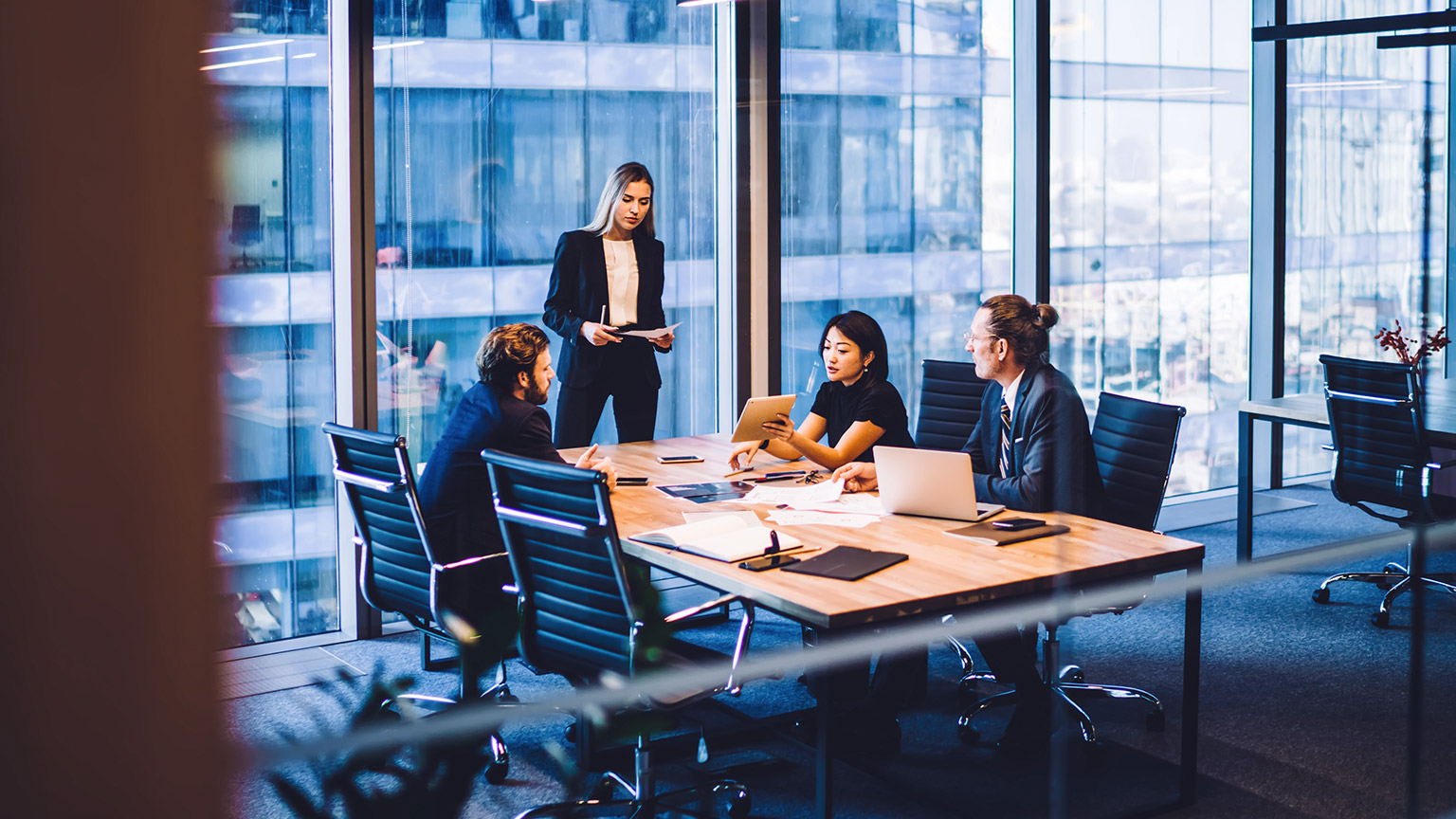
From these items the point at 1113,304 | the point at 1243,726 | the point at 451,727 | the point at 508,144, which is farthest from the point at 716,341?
the point at 451,727

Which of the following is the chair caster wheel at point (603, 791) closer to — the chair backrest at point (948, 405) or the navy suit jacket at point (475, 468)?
the navy suit jacket at point (475, 468)

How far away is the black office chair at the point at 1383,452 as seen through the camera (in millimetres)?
Answer: 4223

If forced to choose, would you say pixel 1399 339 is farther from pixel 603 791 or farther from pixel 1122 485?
pixel 603 791

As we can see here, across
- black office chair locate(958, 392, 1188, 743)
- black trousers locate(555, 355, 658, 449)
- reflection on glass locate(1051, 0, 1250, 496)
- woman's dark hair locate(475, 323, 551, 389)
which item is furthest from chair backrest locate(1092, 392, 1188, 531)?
reflection on glass locate(1051, 0, 1250, 496)

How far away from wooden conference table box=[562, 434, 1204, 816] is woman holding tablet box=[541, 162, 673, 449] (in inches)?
48.5

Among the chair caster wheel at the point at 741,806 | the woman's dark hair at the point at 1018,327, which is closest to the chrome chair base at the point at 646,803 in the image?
the chair caster wheel at the point at 741,806

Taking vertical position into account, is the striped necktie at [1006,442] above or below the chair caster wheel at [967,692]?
above

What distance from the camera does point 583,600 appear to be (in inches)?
102

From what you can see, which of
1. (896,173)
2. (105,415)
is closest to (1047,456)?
(896,173)

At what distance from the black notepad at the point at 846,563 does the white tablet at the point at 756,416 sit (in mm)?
1027

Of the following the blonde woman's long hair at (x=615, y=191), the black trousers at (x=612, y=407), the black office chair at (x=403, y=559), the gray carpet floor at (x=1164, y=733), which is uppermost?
the blonde woman's long hair at (x=615, y=191)

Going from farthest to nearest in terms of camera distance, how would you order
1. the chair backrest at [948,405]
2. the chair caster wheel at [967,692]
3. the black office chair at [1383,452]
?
the chair backrest at [948,405], the black office chair at [1383,452], the chair caster wheel at [967,692]

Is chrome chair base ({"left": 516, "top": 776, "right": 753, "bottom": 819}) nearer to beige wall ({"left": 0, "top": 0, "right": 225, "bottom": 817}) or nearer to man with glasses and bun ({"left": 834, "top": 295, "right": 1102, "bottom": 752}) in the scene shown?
man with glasses and bun ({"left": 834, "top": 295, "right": 1102, "bottom": 752})

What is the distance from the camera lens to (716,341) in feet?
16.5
